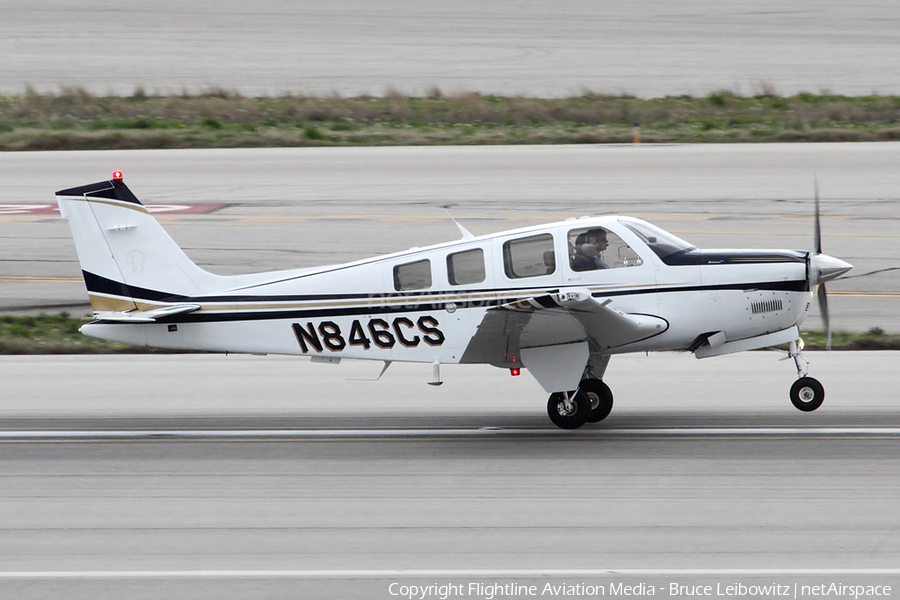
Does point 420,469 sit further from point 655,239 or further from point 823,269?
point 823,269

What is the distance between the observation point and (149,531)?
27.2 ft

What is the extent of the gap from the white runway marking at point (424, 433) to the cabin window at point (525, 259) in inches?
65.9

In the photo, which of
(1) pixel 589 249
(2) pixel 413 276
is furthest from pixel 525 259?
(2) pixel 413 276

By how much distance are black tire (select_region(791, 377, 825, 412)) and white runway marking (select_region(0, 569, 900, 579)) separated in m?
3.74

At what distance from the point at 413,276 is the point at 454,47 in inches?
1305

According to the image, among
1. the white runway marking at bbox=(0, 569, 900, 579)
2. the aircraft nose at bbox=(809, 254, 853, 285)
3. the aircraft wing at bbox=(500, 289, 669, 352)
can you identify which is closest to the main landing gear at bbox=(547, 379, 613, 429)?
the aircraft wing at bbox=(500, 289, 669, 352)

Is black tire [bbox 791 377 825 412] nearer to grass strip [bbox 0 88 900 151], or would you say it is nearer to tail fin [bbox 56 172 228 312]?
tail fin [bbox 56 172 228 312]

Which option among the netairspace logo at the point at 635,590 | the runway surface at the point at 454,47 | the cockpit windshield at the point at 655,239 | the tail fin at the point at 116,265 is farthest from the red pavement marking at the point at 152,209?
the netairspace logo at the point at 635,590

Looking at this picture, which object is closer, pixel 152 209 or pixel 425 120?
Answer: pixel 152 209

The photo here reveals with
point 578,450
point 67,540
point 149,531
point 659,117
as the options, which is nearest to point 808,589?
point 578,450

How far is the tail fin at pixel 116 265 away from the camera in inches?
453

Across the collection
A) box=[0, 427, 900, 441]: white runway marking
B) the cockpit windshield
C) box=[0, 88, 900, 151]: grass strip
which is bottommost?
box=[0, 427, 900, 441]: white runway marking

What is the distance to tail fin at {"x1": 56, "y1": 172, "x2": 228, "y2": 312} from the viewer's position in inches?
453

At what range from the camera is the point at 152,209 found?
23.1m
